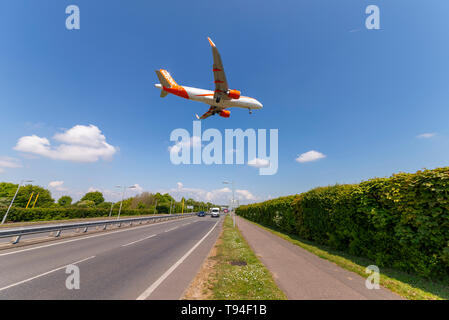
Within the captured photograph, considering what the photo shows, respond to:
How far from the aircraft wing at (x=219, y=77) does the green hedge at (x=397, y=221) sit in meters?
10.4

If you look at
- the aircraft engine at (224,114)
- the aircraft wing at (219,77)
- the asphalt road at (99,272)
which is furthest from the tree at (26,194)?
the aircraft wing at (219,77)

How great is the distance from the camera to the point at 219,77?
1135cm

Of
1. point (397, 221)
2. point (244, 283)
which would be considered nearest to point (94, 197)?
point (244, 283)

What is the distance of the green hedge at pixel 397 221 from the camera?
5.84 meters

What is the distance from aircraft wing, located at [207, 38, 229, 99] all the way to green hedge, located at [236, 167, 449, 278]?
10.4m

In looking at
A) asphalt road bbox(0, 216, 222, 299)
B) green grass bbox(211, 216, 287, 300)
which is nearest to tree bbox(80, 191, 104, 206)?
asphalt road bbox(0, 216, 222, 299)

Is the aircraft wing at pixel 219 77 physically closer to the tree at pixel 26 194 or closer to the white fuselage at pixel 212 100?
the white fuselage at pixel 212 100

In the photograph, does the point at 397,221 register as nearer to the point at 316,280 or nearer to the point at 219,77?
the point at 316,280

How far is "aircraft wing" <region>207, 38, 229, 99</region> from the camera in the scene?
1019cm

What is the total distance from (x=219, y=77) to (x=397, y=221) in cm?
1211

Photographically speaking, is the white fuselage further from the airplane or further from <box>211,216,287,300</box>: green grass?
<box>211,216,287,300</box>: green grass
